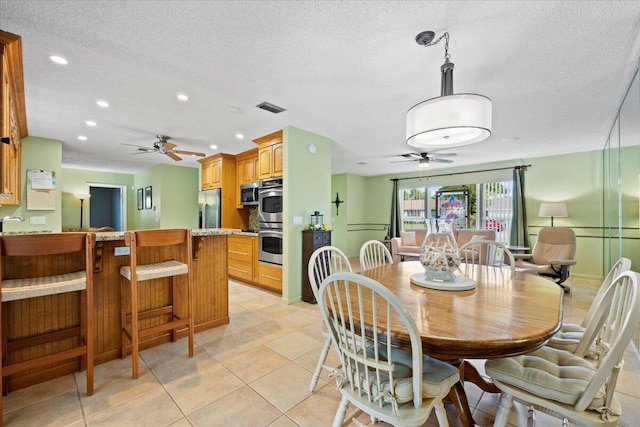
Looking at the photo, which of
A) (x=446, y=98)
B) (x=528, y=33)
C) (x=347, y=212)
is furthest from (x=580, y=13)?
(x=347, y=212)

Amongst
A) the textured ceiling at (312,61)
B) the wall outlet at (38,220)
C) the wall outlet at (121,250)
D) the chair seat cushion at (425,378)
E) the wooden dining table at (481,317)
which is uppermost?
the textured ceiling at (312,61)

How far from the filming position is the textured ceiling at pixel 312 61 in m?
1.71

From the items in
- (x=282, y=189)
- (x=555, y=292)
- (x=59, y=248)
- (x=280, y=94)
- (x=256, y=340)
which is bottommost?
(x=256, y=340)

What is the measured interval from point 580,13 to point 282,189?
10.6 feet

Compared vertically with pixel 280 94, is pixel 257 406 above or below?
below

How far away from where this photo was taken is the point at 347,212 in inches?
319

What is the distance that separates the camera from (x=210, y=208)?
5547mm

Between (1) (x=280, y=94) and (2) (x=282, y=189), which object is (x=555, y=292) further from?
(2) (x=282, y=189)

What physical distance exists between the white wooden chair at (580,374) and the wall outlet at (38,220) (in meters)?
5.98

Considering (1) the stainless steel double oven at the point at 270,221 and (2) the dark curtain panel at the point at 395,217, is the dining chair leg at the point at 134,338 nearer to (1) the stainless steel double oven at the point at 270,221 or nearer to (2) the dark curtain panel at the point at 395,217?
(1) the stainless steel double oven at the point at 270,221

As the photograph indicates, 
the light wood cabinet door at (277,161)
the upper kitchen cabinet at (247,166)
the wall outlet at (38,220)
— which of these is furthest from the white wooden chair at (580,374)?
the wall outlet at (38,220)

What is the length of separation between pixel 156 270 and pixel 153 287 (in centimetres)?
47

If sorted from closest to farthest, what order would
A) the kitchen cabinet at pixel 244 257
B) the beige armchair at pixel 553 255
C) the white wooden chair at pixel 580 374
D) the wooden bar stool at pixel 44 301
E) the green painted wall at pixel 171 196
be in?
the white wooden chair at pixel 580 374 → the wooden bar stool at pixel 44 301 → the beige armchair at pixel 553 255 → the kitchen cabinet at pixel 244 257 → the green painted wall at pixel 171 196

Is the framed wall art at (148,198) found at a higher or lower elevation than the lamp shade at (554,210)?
higher
